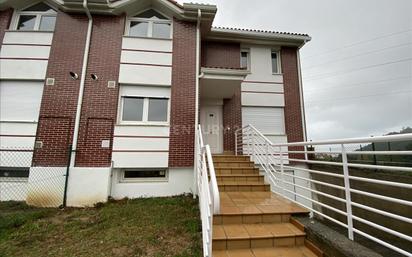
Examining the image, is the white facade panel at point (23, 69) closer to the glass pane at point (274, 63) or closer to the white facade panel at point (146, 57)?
the white facade panel at point (146, 57)

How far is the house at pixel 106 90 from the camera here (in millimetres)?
5746

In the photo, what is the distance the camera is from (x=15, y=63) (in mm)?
6258

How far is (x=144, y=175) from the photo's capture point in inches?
239

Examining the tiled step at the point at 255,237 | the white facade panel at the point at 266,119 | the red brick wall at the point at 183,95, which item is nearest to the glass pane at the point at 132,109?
the red brick wall at the point at 183,95

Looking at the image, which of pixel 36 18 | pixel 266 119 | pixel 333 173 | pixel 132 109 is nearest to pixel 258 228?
pixel 333 173

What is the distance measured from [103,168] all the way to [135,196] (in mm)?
1248

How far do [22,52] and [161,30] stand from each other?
4.60 m

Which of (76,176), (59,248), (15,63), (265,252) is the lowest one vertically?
(59,248)

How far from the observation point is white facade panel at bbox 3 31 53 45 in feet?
21.0

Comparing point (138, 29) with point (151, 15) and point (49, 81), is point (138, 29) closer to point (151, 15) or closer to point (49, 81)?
point (151, 15)

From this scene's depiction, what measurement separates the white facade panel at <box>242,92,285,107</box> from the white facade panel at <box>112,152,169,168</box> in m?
4.11

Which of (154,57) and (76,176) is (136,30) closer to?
(154,57)

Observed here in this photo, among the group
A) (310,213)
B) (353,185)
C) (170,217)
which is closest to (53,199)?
(170,217)

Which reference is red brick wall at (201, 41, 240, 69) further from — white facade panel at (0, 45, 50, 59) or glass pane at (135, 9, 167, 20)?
white facade panel at (0, 45, 50, 59)
